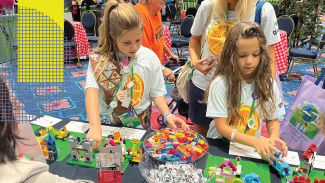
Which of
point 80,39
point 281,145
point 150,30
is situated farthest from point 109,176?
point 80,39

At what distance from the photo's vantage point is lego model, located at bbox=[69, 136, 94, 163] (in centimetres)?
126

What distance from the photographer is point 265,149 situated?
50.7 inches

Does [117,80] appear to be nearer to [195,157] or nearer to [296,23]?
[195,157]

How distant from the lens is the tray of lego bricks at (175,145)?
4.09 feet

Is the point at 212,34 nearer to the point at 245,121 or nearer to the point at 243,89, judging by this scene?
the point at 243,89

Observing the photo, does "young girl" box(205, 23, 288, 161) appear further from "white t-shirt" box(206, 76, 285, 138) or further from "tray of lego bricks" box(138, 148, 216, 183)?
"tray of lego bricks" box(138, 148, 216, 183)

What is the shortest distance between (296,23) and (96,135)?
21.8ft

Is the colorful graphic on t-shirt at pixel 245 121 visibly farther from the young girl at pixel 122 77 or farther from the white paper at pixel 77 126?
the white paper at pixel 77 126

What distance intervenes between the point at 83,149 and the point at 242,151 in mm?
818

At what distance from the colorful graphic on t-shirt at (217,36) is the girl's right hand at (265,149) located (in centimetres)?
67

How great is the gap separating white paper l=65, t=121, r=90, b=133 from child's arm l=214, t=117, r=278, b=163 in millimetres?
785

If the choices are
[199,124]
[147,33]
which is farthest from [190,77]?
[147,33]

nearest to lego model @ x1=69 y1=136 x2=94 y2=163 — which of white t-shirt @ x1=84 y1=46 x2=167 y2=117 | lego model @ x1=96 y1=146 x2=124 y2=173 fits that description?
lego model @ x1=96 y1=146 x2=124 y2=173

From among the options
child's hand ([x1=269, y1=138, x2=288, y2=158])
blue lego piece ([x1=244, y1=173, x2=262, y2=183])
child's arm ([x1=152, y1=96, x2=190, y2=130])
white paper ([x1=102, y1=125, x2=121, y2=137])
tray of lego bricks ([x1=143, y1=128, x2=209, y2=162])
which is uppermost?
child's arm ([x1=152, y1=96, x2=190, y2=130])
